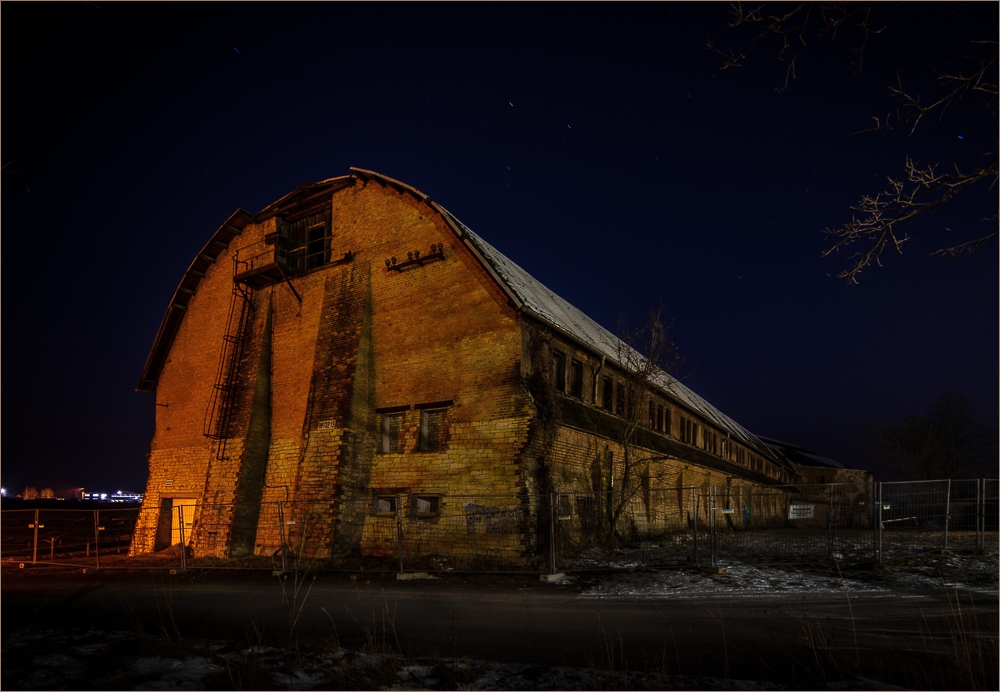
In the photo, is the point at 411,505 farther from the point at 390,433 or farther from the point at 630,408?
the point at 630,408

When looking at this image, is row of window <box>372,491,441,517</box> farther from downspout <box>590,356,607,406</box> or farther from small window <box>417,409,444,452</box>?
downspout <box>590,356,607,406</box>

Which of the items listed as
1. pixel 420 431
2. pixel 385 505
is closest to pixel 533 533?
pixel 420 431

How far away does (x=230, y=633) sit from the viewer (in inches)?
324

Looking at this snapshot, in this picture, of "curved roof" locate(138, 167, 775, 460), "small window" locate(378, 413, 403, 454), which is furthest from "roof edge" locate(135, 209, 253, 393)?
"small window" locate(378, 413, 403, 454)

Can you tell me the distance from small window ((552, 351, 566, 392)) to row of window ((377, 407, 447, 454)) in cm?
361

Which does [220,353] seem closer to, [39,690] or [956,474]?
[39,690]

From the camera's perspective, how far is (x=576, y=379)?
799 inches

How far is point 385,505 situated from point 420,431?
7.74 feet

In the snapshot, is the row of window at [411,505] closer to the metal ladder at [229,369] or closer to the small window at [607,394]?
the metal ladder at [229,369]

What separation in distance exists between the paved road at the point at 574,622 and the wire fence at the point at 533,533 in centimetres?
257

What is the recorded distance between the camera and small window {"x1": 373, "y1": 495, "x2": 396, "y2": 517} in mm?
17828

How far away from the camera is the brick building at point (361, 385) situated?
17.0m

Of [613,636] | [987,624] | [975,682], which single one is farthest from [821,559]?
[975,682]

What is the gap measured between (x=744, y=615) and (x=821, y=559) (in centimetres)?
590
